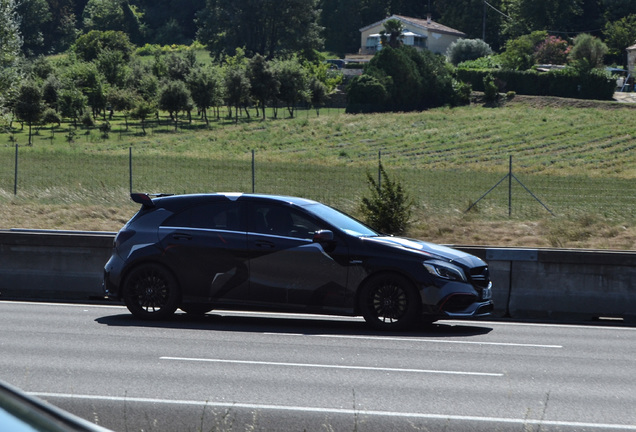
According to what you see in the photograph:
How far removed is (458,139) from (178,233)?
1942 inches

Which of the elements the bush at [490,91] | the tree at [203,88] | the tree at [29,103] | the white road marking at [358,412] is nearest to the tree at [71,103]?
the tree at [29,103]

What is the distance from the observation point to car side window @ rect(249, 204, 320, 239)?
11531mm

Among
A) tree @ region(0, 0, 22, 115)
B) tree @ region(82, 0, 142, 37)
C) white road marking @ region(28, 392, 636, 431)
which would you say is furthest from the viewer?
tree @ region(82, 0, 142, 37)

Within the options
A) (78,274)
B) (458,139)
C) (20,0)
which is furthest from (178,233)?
(20,0)

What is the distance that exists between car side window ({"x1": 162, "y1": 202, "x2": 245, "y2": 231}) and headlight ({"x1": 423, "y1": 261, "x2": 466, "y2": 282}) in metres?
2.45

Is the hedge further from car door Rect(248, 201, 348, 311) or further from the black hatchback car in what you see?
car door Rect(248, 201, 348, 311)

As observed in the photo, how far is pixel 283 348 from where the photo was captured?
33.2 feet

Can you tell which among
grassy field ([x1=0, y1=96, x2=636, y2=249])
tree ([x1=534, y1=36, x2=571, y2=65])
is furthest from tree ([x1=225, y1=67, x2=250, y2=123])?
tree ([x1=534, y1=36, x2=571, y2=65])

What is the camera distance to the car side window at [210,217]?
38.6ft

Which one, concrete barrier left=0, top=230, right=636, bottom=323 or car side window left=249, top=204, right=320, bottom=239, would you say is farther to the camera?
concrete barrier left=0, top=230, right=636, bottom=323

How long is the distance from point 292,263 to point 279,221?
608mm

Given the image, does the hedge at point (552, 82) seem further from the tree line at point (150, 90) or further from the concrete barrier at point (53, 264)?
the concrete barrier at point (53, 264)

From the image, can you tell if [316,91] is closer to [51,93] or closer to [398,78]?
[398,78]

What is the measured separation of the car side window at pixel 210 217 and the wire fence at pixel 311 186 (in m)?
10.4
